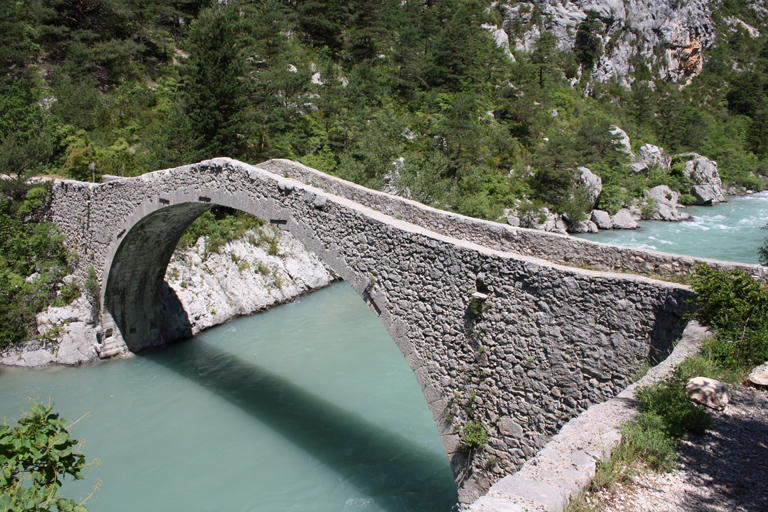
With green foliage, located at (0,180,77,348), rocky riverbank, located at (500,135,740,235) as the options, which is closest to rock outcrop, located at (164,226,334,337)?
green foliage, located at (0,180,77,348)

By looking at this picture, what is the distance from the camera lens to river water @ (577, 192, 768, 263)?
1856 cm

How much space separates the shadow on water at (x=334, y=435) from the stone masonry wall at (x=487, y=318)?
1.80 metres

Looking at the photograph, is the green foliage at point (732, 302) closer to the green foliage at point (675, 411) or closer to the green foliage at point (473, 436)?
the green foliage at point (675, 411)

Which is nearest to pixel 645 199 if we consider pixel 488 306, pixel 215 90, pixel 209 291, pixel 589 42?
pixel 589 42

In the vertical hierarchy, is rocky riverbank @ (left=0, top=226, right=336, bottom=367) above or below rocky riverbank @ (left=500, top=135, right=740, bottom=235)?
below

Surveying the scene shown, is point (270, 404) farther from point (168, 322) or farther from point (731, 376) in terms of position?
point (731, 376)

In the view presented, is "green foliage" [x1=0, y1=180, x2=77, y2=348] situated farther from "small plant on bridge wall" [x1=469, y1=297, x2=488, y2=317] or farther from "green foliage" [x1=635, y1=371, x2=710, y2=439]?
"green foliage" [x1=635, y1=371, x2=710, y2=439]

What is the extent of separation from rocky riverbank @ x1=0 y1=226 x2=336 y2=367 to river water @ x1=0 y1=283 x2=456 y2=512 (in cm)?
57

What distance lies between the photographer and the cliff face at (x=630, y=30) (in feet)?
153

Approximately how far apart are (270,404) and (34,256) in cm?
849

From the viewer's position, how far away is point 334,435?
904 cm

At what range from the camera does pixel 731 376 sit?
394 centimetres

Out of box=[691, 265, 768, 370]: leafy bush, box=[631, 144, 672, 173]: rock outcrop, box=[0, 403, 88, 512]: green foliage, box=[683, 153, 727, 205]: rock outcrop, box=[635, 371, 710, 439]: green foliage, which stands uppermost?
box=[631, 144, 672, 173]: rock outcrop

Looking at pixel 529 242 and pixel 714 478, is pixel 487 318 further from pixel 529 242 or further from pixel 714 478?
pixel 714 478
